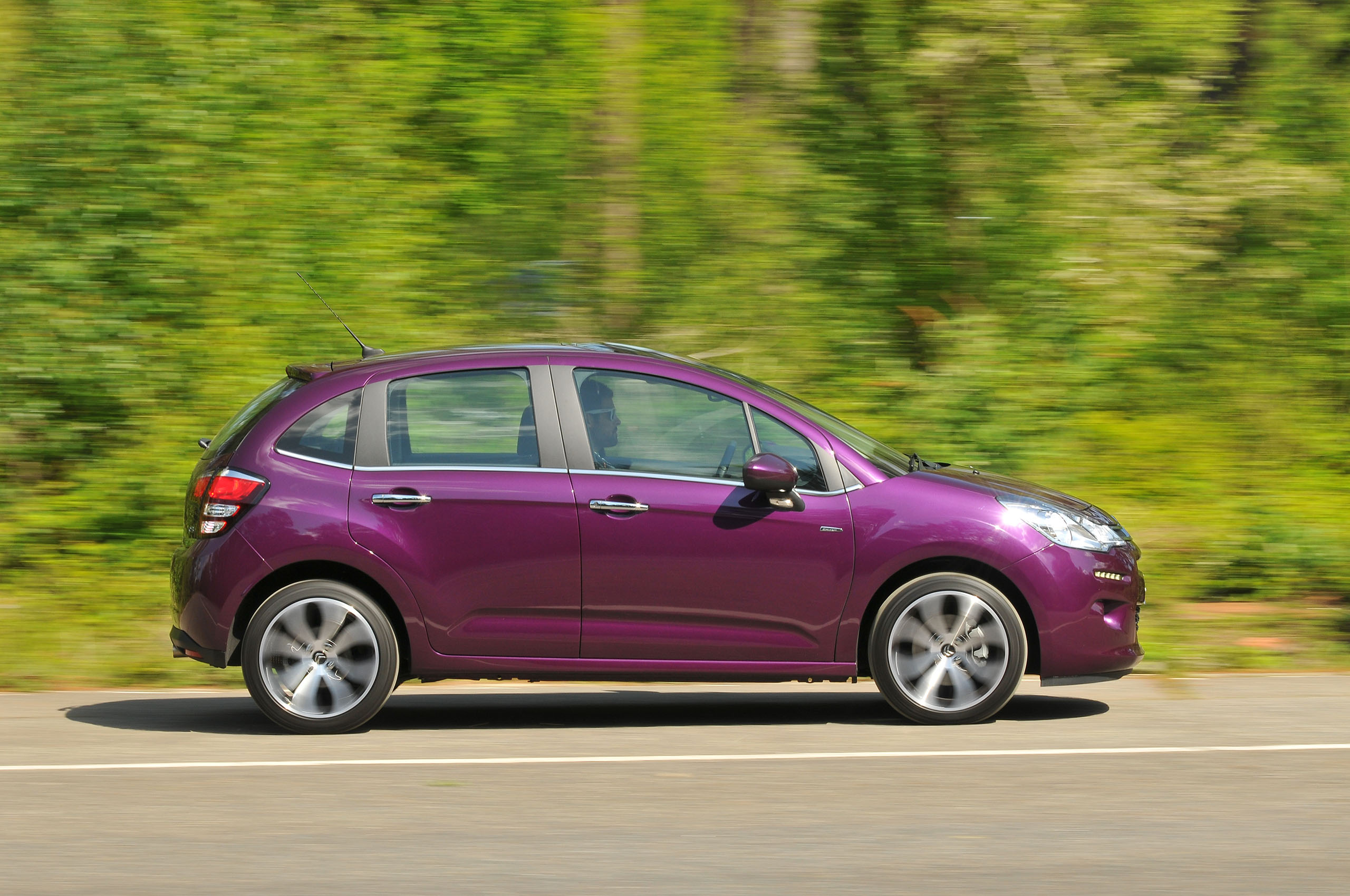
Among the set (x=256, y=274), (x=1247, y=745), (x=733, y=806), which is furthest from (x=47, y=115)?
(x=1247, y=745)

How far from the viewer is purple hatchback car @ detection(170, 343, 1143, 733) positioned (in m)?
6.86

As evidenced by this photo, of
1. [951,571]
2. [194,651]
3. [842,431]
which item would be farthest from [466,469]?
[951,571]

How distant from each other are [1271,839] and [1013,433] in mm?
6374

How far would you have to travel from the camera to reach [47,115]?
444 inches

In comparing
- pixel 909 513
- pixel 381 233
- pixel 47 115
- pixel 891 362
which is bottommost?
pixel 909 513

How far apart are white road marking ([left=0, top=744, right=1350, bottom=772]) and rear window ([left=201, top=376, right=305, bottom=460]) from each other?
4.87 ft

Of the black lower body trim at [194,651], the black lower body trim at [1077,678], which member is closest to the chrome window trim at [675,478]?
the black lower body trim at [1077,678]

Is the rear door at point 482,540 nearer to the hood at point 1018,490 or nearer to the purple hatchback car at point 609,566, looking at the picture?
the purple hatchback car at point 609,566

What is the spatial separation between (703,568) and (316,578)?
1.72 metres

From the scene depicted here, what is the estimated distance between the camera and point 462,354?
7.22m

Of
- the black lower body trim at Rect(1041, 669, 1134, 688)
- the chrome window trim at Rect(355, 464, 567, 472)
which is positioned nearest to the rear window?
the chrome window trim at Rect(355, 464, 567, 472)

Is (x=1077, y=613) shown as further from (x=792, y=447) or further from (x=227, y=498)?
(x=227, y=498)

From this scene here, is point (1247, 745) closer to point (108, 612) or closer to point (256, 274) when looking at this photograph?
point (108, 612)

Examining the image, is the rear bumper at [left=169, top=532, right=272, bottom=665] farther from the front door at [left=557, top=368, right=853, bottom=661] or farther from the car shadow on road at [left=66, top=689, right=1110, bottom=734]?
the front door at [left=557, top=368, right=853, bottom=661]
